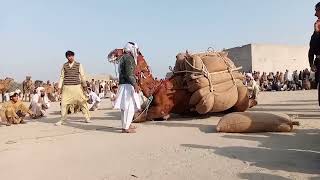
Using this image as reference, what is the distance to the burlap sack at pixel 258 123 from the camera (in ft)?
24.8

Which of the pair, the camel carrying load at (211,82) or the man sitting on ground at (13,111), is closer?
the camel carrying load at (211,82)

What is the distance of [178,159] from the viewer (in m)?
5.79

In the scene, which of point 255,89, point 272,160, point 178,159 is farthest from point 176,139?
point 255,89

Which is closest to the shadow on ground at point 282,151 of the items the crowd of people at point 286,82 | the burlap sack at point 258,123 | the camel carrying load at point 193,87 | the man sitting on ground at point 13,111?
the burlap sack at point 258,123

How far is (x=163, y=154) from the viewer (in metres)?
6.19

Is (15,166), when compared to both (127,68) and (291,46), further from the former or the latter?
(291,46)

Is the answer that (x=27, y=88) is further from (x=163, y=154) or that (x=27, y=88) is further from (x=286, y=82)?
(x=163, y=154)

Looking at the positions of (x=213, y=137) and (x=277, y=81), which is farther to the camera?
(x=277, y=81)

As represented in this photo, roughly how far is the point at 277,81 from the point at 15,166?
24.8 metres

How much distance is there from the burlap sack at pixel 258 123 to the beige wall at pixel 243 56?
30590 mm

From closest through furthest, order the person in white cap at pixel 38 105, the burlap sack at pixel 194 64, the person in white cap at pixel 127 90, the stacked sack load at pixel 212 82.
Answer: the person in white cap at pixel 127 90 → the stacked sack load at pixel 212 82 → the burlap sack at pixel 194 64 → the person in white cap at pixel 38 105

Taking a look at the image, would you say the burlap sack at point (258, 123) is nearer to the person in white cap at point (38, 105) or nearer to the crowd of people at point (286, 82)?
the person in white cap at point (38, 105)

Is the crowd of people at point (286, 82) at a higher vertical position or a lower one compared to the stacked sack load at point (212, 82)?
higher

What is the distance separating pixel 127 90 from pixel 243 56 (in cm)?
3030
